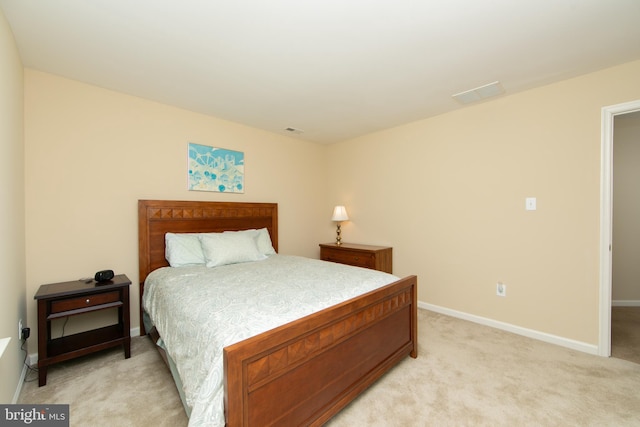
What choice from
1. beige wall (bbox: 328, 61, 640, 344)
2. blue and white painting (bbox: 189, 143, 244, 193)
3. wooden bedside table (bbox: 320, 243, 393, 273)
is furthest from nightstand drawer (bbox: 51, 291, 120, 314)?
beige wall (bbox: 328, 61, 640, 344)

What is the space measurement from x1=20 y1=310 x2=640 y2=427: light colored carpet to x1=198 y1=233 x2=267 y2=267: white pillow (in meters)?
0.94

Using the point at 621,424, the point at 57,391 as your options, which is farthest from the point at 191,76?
the point at 621,424

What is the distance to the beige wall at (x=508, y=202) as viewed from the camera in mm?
2314

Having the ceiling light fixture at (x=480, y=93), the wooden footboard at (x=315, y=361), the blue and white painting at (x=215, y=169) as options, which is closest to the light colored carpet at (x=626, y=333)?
the wooden footboard at (x=315, y=361)

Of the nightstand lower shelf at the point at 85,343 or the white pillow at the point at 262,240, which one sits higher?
the white pillow at the point at 262,240

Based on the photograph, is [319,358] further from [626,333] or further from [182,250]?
[626,333]

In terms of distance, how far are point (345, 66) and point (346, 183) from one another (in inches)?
89.9

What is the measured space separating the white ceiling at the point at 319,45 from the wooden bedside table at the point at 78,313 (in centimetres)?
174

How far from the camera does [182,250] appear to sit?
8.84 feet

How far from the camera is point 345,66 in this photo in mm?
2146

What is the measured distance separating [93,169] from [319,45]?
2267 mm

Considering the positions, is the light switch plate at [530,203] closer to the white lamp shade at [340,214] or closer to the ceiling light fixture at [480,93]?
the ceiling light fixture at [480,93]

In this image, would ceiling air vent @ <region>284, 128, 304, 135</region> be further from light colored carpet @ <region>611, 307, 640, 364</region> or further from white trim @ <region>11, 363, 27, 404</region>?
light colored carpet @ <region>611, 307, 640, 364</region>

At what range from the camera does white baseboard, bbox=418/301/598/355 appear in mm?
2326
